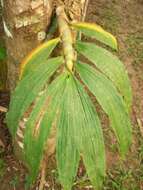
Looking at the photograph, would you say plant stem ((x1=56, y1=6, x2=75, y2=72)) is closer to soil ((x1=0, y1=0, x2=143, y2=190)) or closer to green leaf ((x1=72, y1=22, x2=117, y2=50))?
green leaf ((x1=72, y1=22, x2=117, y2=50))

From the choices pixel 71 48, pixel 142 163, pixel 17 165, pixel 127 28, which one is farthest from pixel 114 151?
pixel 71 48

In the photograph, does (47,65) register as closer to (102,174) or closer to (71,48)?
(71,48)

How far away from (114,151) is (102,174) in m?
1.10

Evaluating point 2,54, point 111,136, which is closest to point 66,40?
point 2,54

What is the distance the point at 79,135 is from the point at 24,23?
0.54m

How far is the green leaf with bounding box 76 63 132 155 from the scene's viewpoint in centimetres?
92

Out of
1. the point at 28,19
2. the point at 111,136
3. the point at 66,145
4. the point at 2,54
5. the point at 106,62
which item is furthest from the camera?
the point at 111,136

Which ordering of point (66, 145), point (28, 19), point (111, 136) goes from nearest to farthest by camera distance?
point (66, 145)
point (28, 19)
point (111, 136)

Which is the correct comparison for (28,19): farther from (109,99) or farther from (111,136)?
(111,136)

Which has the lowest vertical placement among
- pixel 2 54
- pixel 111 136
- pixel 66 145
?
pixel 111 136

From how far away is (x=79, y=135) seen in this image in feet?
2.90

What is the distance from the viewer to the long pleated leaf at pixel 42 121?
91 centimetres

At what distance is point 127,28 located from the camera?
8.65 feet

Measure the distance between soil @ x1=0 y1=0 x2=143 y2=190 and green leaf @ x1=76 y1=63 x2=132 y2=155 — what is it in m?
1.02
